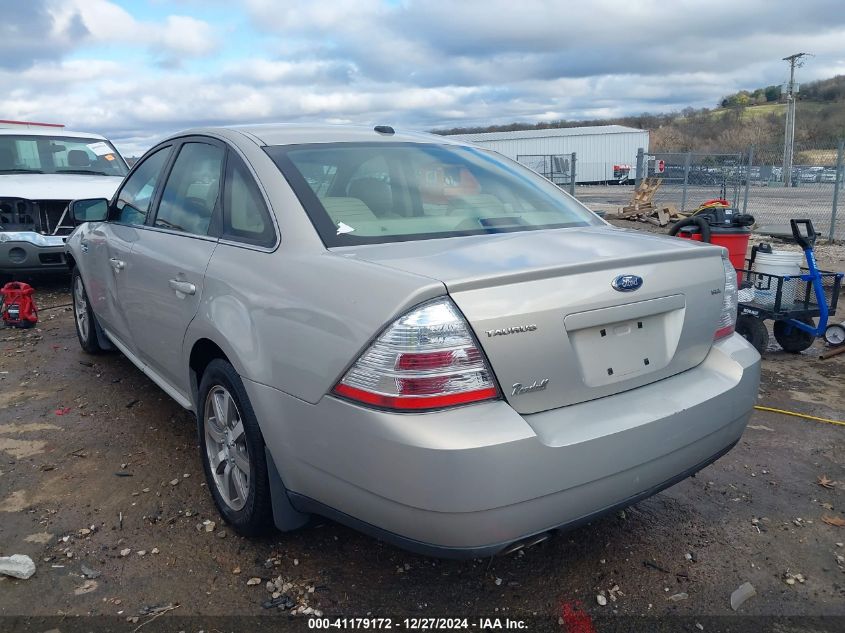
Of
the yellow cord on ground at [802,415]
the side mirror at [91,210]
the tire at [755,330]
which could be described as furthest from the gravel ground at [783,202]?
the side mirror at [91,210]

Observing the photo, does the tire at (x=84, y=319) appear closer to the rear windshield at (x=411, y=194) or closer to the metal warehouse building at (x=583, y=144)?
the rear windshield at (x=411, y=194)

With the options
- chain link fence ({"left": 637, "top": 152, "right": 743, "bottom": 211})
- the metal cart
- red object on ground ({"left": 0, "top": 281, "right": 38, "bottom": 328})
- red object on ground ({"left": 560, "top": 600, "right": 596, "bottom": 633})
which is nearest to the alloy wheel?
red object on ground ({"left": 560, "top": 600, "right": 596, "bottom": 633})

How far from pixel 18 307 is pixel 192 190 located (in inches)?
167

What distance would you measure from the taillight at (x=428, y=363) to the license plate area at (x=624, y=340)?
36 cm

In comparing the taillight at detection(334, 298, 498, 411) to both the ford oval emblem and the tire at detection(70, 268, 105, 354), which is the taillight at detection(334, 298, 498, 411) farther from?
→ the tire at detection(70, 268, 105, 354)

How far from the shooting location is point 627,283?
91.1 inches

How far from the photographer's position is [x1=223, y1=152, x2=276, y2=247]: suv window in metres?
2.71

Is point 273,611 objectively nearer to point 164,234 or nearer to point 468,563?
point 468,563

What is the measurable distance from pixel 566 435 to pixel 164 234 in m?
2.35

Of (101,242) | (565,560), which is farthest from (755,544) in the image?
Result: (101,242)

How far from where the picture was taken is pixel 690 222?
5012 mm

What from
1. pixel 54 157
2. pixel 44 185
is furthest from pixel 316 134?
pixel 54 157

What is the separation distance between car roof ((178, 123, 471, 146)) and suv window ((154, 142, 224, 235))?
12 centimetres

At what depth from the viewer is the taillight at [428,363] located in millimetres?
2014
